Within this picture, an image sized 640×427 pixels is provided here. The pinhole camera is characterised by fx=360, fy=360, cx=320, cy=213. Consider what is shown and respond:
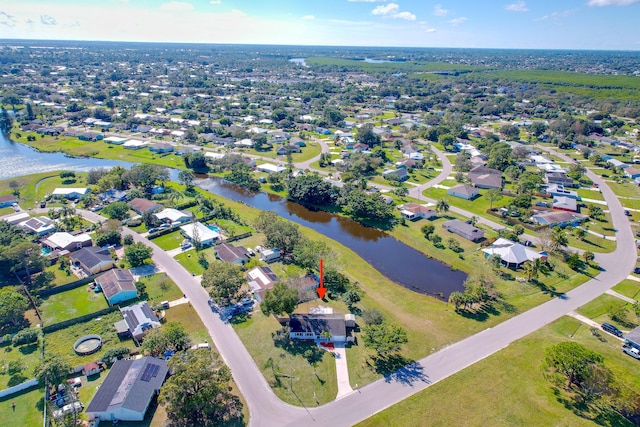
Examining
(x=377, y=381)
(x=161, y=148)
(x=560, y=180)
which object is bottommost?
(x=377, y=381)

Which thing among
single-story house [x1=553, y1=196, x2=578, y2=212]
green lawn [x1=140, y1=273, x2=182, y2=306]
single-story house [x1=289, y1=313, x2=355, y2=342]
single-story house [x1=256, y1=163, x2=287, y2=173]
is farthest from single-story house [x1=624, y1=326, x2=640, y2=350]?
single-story house [x1=256, y1=163, x2=287, y2=173]

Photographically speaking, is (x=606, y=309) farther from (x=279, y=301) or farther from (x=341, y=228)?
(x=279, y=301)

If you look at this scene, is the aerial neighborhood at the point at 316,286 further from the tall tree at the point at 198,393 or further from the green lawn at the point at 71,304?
the green lawn at the point at 71,304

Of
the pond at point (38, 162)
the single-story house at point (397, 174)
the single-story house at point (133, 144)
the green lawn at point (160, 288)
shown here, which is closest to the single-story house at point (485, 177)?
the single-story house at point (397, 174)

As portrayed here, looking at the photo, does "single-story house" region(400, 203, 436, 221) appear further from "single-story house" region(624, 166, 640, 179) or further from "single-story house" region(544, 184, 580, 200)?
"single-story house" region(624, 166, 640, 179)

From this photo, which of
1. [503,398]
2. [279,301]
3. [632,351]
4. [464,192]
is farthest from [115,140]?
[632,351]

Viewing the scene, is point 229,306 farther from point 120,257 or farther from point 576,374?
point 576,374

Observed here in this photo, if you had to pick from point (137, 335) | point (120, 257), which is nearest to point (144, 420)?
point (137, 335)

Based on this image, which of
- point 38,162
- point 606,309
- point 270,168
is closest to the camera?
point 606,309
